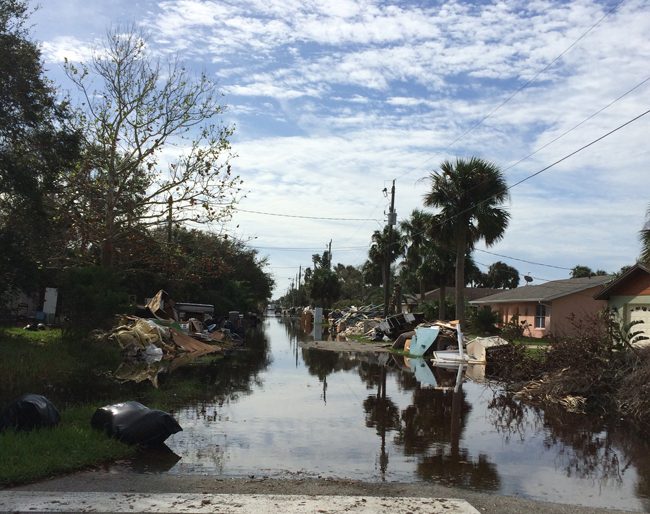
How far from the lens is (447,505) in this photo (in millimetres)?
6273

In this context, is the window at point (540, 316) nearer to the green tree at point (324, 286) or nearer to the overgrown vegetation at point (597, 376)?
the overgrown vegetation at point (597, 376)

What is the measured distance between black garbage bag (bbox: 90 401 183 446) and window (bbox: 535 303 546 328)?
3761 centimetres

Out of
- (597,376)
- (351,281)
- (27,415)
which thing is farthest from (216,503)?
(351,281)

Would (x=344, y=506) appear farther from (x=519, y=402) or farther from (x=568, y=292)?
(x=568, y=292)

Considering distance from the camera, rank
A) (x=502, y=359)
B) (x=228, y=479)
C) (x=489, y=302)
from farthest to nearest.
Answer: (x=489, y=302) → (x=502, y=359) → (x=228, y=479)

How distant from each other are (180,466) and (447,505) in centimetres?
352

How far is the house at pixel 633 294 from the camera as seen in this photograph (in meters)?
25.0

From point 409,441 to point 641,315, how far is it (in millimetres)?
18887

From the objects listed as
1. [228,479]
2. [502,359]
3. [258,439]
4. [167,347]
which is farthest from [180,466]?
[167,347]

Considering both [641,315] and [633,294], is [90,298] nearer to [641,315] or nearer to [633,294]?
[641,315]

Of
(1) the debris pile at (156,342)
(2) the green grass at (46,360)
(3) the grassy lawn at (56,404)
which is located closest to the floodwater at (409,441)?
(3) the grassy lawn at (56,404)

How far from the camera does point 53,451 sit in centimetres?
759

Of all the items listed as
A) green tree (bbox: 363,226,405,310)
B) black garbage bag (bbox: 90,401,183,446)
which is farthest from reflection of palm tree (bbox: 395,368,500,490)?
green tree (bbox: 363,226,405,310)

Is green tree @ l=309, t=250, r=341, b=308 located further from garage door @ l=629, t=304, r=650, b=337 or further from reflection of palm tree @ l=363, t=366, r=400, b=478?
reflection of palm tree @ l=363, t=366, r=400, b=478
